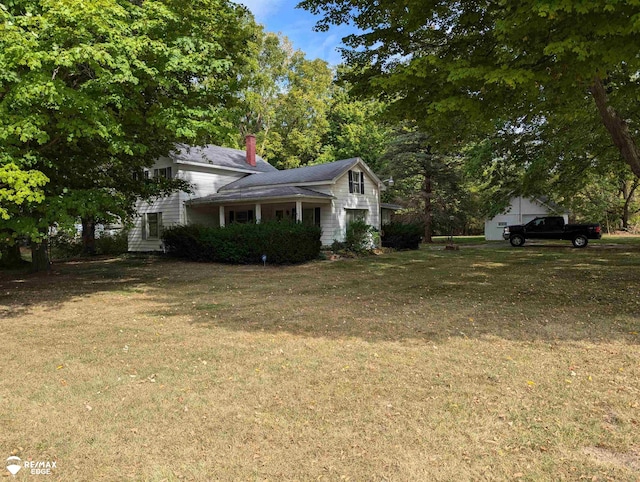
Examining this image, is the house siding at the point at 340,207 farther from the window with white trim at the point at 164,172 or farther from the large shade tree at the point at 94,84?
the large shade tree at the point at 94,84

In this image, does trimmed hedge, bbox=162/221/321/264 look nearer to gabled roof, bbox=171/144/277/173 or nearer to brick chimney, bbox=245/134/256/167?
gabled roof, bbox=171/144/277/173

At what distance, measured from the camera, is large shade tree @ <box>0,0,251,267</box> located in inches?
265

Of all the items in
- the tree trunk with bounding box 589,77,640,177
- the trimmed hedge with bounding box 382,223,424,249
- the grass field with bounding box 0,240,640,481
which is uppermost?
the tree trunk with bounding box 589,77,640,177

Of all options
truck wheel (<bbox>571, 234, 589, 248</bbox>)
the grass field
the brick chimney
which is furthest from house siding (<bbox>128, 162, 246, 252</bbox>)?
truck wheel (<bbox>571, 234, 589, 248</bbox>)

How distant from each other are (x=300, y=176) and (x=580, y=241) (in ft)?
52.0

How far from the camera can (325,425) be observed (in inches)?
128

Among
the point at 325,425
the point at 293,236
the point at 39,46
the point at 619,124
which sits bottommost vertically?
the point at 325,425

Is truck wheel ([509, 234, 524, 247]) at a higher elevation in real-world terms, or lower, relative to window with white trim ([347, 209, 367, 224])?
lower

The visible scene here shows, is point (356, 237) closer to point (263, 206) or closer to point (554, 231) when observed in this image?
point (263, 206)

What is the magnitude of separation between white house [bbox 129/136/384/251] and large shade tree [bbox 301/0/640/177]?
8.53 m

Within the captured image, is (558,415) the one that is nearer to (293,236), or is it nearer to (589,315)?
(589,315)

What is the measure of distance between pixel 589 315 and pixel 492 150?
53.5ft

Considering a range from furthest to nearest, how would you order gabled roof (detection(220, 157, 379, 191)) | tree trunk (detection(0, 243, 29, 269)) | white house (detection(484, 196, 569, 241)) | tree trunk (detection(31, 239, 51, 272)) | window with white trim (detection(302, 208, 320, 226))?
white house (detection(484, 196, 569, 241)) < window with white trim (detection(302, 208, 320, 226)) < gabled roof (detection(220, 157, 379, 191)) < tree trunk (detection(0, 243, 29, 269)) < tree trunk (detection(31, 239, 51, 272))

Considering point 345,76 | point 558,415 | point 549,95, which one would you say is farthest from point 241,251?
point 558,415
